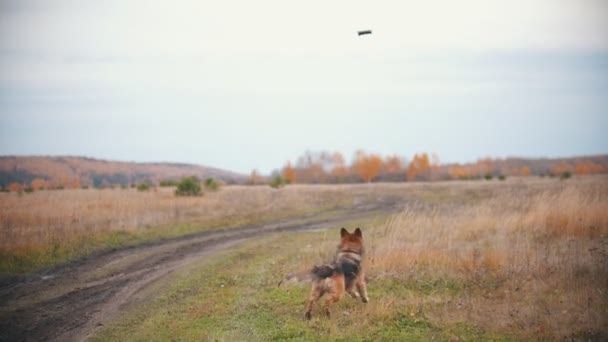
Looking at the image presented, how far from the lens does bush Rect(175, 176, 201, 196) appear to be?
32.8 m

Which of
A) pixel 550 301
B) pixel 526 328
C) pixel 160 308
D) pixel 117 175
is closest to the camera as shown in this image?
pixel 526 328

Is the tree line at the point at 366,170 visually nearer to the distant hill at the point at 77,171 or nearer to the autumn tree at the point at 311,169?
the autumn tree at the point at 311,169

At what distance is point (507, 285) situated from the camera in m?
9.41

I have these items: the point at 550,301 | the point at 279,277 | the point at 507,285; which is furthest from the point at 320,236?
the point at 550,301

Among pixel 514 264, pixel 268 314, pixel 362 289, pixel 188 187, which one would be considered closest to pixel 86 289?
pixel 268 314

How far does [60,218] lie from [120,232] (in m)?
→ 2.54

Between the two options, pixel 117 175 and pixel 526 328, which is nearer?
pixel 526 328

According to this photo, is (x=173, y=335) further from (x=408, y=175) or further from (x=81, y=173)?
(x=408, y=175)

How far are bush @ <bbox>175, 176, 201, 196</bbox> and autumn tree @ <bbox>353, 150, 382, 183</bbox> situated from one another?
88.0 meters

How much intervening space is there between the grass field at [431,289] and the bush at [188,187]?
729 inches

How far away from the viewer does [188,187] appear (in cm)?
3309

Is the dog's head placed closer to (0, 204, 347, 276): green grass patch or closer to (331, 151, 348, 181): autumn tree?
(0, 204, 347, 276): green grass patch

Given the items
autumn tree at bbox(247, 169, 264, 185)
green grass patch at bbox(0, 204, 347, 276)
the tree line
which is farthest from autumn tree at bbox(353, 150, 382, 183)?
green grass patch at bbox(0, 204, 347, 276)

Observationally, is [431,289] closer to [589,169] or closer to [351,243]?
[351,243]
